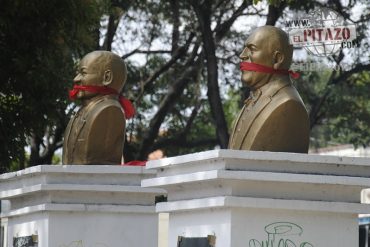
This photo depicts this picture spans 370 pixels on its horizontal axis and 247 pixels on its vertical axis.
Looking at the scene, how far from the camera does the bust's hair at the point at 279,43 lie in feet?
24.5

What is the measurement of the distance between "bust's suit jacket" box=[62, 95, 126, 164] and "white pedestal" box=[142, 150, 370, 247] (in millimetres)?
2370

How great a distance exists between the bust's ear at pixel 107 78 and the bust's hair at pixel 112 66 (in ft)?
0.08

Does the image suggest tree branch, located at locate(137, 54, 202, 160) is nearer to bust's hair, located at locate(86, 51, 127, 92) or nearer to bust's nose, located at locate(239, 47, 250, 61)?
bust's hair, located at locate(86, 51, 127, 92)

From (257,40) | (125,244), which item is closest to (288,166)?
(257,40)

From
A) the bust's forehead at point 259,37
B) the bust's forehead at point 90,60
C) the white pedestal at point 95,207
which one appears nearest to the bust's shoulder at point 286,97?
the bust's forehead at point 259,37

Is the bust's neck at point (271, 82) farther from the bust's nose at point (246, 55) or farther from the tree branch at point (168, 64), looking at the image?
the tree branch at point (168, 64)

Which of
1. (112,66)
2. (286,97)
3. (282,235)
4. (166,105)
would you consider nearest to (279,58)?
(286,97)

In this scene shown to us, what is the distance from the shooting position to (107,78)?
920cm

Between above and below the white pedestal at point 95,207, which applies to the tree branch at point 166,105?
above

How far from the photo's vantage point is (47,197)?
8.67m

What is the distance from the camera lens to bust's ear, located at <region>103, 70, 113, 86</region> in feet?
30.1

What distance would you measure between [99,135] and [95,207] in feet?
2.12

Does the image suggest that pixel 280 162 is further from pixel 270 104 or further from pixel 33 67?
pixel 33 67

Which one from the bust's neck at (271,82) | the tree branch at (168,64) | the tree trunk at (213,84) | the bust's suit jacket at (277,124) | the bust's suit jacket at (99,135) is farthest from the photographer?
the tree branch at (168,64)
